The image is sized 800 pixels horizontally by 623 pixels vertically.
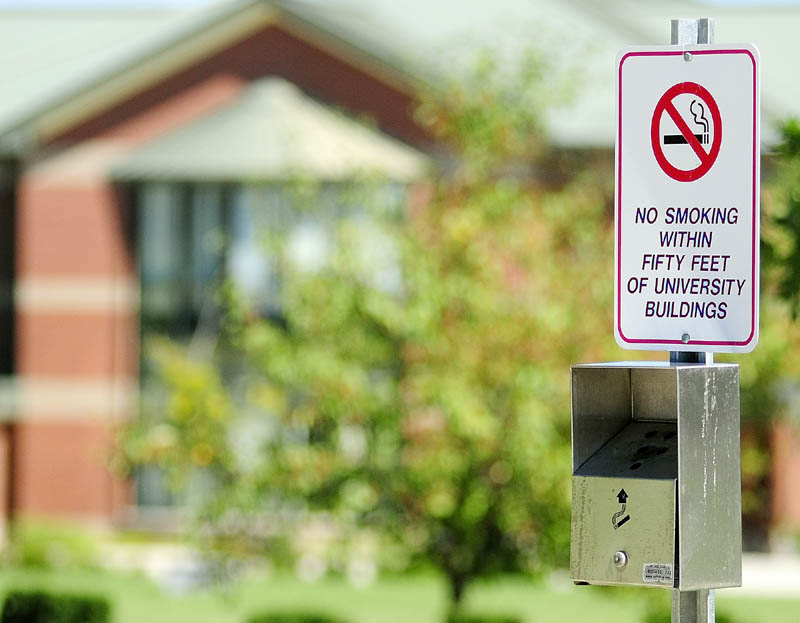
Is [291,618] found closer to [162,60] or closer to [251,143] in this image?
[251,143]

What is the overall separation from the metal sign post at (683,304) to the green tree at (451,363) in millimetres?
6751

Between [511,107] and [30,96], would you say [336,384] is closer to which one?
[511,107]

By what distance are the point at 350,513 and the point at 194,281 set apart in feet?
40.8

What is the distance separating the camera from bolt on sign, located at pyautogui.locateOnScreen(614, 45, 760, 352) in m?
4.06

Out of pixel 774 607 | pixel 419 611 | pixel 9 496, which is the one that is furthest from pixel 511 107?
pixel 9 496

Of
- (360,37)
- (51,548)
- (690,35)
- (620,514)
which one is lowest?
(51,548)

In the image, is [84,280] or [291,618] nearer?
[291,618]

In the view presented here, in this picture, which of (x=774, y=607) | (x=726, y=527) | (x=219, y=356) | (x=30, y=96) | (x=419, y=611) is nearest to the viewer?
(x=726, y=527)

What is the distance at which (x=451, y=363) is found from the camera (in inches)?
446

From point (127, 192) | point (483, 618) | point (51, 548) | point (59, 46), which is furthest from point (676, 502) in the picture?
point (59, 46)

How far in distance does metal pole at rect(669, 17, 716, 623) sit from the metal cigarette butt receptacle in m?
0.08

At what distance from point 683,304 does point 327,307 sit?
24.8 feet

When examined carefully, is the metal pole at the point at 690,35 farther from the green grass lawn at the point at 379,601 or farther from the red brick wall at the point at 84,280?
the red brick wall at the point at 84,280

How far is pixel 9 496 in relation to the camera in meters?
23.8
